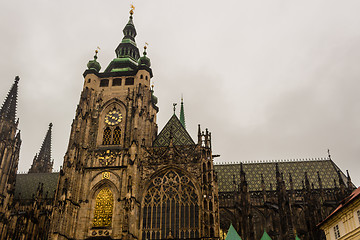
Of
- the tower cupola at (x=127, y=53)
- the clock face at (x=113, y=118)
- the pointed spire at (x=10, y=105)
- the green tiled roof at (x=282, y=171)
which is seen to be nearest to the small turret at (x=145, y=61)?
the tower cupola at (x=127, y=53)

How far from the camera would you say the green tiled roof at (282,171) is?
44.1m

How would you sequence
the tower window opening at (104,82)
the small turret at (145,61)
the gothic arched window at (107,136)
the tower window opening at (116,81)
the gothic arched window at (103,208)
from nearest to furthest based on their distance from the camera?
the gothic arched window at (103,208), the gothic arched window at (107,136), the tower window opening at (116,81), the tower window opening at (104,82), the small turret at (145,61)

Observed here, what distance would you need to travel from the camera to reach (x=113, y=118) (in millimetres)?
38125

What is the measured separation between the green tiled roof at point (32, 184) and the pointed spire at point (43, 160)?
8541 mm

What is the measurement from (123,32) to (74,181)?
23437 millimetres

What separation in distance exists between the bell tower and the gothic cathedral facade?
0.28 ft

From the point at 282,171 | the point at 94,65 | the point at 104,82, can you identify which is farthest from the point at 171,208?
the point at 282,171

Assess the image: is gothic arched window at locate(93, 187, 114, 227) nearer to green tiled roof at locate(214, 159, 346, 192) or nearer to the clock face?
the clock face

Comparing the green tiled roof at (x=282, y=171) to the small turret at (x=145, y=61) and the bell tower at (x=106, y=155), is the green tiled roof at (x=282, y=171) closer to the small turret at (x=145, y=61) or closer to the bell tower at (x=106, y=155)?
the bell tower at (x=106, y=155)

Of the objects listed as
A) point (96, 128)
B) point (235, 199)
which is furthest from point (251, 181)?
point (96, 128)

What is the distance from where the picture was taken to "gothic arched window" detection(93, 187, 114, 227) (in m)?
32.7

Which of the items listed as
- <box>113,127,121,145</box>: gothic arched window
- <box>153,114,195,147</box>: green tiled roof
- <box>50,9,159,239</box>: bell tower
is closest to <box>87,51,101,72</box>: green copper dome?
<box>50,9,159,239</box>: bell tower

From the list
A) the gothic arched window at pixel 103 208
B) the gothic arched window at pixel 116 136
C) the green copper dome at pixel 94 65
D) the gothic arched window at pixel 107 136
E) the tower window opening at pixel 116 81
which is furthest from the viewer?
the green copper dome at pixel 94 65

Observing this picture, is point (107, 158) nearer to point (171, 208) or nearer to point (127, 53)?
point (171, 208)
